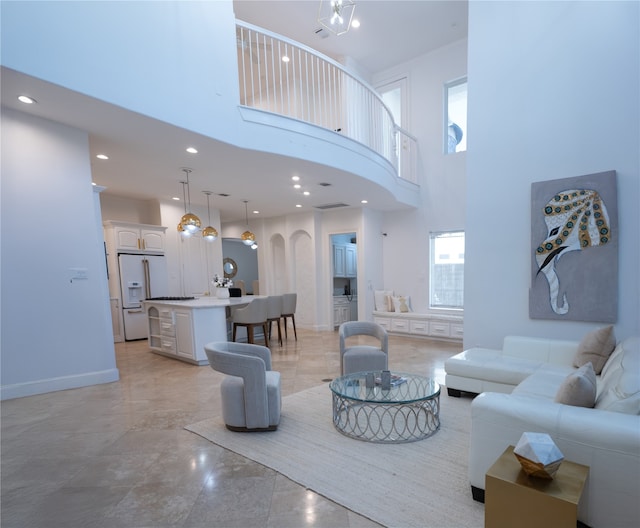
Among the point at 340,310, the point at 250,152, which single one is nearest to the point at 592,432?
the point at 250,152

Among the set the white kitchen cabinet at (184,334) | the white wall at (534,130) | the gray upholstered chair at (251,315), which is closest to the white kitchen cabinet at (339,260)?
the gray upholstered chair at (251,315)

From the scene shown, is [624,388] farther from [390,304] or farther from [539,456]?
[390,304]

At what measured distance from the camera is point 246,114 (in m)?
4.18

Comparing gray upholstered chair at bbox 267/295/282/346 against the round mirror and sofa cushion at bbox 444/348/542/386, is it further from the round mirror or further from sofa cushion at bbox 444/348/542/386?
the round mirror

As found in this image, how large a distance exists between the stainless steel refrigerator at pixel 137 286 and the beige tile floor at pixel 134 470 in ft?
10.2

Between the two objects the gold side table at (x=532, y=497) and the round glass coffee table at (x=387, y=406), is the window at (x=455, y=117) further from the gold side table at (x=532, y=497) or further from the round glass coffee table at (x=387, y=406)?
the gold side table at (x=532, y=497)

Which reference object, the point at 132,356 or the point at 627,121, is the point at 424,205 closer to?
the point at 627,121

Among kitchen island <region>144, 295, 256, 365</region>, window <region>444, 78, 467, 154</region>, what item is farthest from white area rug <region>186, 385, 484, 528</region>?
window <region>444, 78, 467, 154</region>

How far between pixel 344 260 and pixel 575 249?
567 centimetres

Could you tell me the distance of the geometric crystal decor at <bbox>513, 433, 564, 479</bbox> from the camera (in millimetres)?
1343

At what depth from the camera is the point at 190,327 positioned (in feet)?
16.2

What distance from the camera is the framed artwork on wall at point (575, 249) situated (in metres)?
3.37

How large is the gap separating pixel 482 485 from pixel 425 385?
111cm

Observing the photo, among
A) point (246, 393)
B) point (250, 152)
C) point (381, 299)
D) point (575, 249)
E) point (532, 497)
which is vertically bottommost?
point (381, 299)
